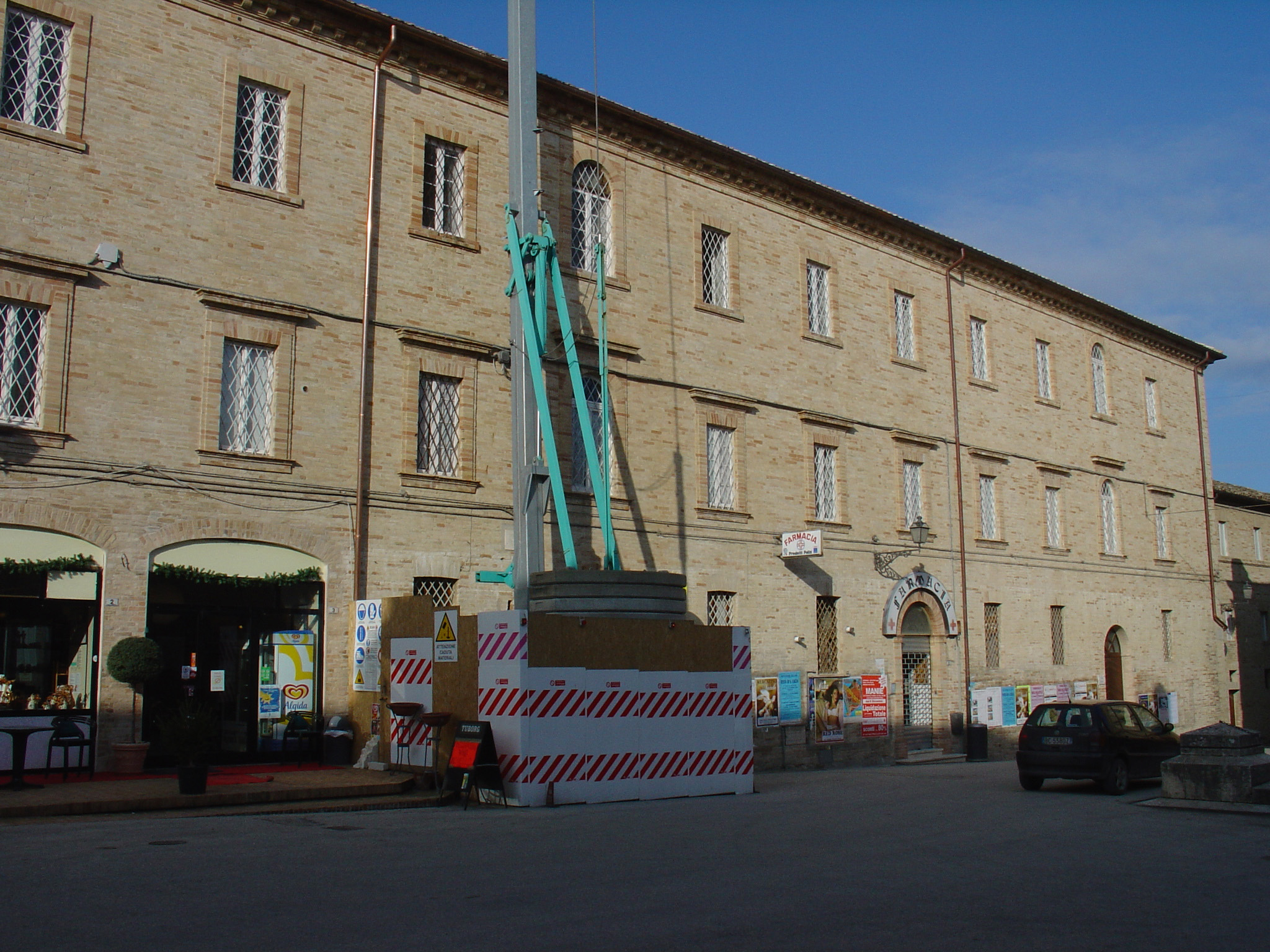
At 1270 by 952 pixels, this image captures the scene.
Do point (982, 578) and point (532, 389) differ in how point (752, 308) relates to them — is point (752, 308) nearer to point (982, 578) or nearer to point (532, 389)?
point (532, 389)

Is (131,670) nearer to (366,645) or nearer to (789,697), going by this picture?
(366,645)

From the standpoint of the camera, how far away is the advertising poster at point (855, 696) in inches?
952

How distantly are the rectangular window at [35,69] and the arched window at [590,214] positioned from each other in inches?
333

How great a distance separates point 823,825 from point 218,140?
12286mm

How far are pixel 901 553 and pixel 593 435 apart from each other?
9.14m

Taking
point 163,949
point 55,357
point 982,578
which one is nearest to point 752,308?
point 982,578

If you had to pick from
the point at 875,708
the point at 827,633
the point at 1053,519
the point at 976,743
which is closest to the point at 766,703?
the point at 827,633

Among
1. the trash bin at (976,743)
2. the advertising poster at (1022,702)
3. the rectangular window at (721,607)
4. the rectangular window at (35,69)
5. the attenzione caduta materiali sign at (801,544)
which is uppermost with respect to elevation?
the rectangular window at (35,69)

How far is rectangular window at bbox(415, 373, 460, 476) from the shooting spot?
60.8ft

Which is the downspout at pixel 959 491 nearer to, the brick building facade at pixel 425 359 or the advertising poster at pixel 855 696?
the brick building facade at pixel 425 359

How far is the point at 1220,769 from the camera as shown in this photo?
14.9 metres

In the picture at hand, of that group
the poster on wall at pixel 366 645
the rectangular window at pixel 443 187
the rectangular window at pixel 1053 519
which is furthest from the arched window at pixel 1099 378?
the poster on wall at pixel 366 645

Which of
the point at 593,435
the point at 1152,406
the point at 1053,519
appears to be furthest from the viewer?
the point at 1152,406

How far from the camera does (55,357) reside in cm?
1500
